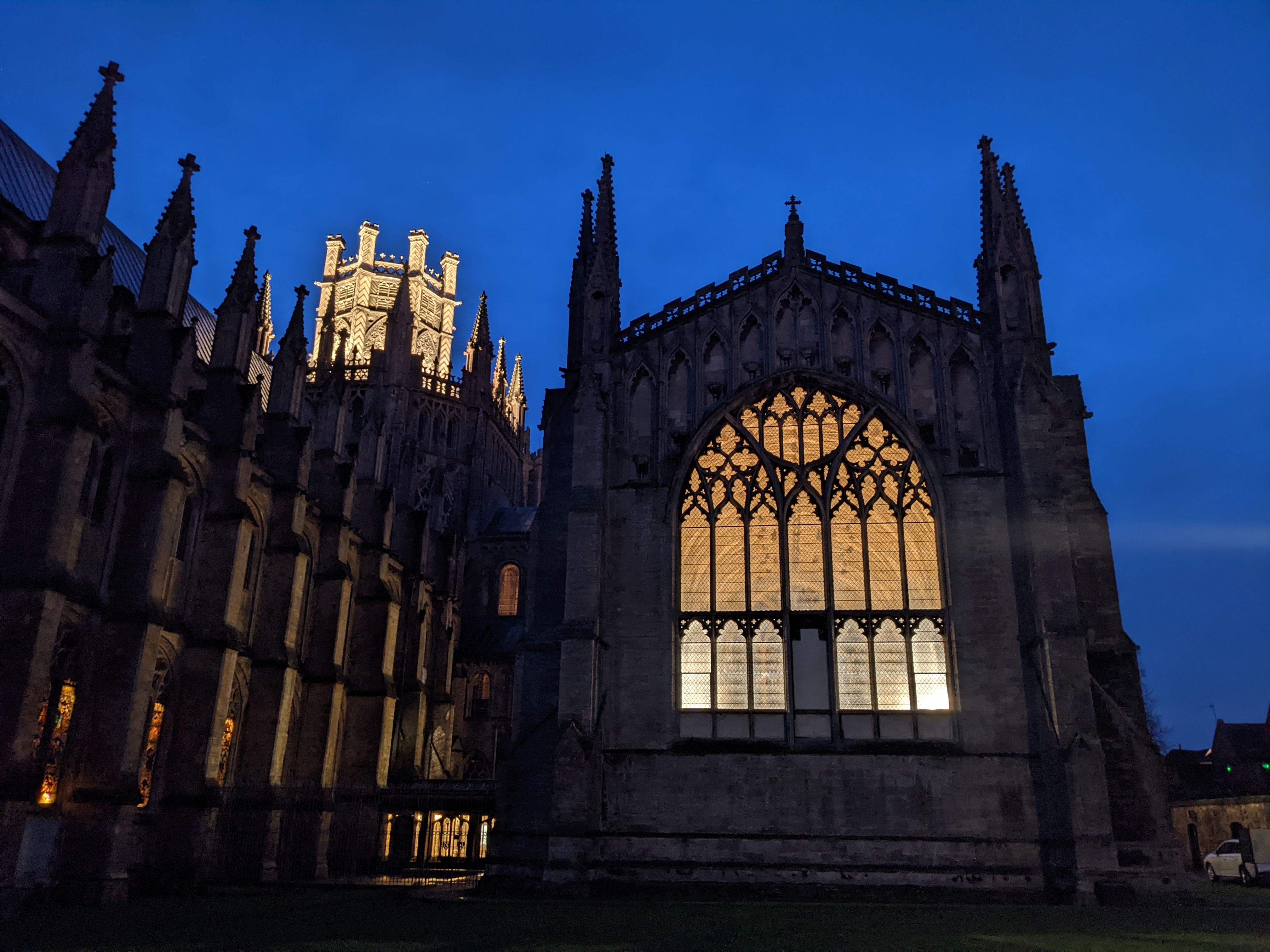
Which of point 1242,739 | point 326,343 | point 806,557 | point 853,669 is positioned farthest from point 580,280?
point 1242,739

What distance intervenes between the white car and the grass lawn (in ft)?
37.4

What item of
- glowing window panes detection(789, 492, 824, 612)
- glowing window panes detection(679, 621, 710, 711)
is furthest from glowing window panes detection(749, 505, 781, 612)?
glowing window panes detection(679, 621, 710, 711)

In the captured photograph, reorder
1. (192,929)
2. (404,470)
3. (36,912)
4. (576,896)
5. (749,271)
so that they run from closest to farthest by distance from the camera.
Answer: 1. (192,929)
2. (36,912)
3. (576,896)
4. (749,271)
5. (404,470)

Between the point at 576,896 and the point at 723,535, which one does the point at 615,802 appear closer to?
the point at 576,896

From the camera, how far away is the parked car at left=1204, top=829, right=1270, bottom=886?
31984mm

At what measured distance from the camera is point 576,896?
22594 millimetres

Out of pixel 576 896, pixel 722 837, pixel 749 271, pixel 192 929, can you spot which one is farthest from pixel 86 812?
pixel 749 271

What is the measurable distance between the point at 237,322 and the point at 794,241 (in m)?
18.3

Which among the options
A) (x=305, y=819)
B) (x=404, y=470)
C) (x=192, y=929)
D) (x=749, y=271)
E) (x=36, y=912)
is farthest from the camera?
(x=404, y=470)

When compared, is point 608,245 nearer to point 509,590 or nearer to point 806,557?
point 806,557

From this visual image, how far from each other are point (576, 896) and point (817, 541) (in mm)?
11183

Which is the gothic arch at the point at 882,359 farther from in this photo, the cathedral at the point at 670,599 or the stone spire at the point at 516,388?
the stone spire at the point at 516,388

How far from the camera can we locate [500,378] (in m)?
74.2

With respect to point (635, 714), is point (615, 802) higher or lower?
lower
